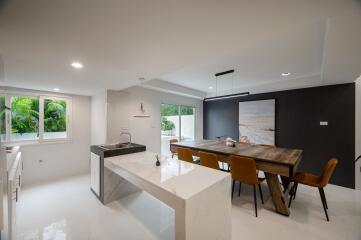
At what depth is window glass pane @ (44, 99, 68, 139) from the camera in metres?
4.03

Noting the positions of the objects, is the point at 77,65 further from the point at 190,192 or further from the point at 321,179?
the point at 321,179

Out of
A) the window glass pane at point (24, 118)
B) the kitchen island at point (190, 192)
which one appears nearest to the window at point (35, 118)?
the window glass pane at point (24, 118)

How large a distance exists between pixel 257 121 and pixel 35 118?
244 inches

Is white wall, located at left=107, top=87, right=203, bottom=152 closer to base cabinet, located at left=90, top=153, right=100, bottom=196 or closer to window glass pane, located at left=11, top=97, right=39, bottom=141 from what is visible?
base cabinet, located at left=90, top=153, right=100, bottom=196

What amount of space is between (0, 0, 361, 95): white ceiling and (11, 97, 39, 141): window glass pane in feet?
4.41

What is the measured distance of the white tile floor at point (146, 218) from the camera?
80.0 inches

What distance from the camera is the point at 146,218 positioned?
2.38 meters

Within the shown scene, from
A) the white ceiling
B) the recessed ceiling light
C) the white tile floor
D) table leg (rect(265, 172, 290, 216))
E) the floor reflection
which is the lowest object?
the white tile floor

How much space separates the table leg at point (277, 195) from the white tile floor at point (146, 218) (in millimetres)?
109

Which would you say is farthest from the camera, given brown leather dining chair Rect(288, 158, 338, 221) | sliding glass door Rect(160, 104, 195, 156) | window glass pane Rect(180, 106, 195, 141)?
window glass pane Rect(180, 106, 195, 141)

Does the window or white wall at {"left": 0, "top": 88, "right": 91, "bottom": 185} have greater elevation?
the window

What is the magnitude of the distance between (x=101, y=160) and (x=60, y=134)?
2.37m

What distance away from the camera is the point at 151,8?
3.72 ft

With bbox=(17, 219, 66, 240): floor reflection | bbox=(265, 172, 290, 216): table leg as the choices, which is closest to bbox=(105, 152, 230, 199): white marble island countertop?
bbox=(17, 219, 66, 240): floor reflection
